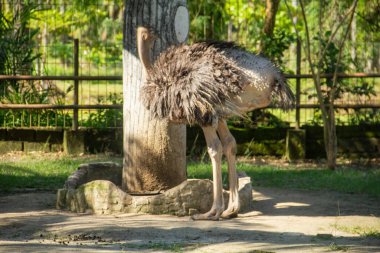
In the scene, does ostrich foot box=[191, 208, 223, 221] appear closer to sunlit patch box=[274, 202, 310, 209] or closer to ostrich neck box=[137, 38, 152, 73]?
sunlit patch box=[274, 202, 310, 209]

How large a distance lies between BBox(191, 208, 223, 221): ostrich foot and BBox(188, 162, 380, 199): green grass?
7.37 ft

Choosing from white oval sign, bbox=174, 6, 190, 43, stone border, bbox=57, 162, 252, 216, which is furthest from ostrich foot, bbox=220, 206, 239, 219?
white oval sign, bbox=174, 6, 190, 43

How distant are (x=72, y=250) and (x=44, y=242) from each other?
19.6 inches

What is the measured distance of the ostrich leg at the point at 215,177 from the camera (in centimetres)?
778

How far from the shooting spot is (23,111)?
12648mm

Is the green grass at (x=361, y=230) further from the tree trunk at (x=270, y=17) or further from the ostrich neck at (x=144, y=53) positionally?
the tree trunk at (x=270, y=17)

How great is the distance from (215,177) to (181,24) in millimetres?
1703

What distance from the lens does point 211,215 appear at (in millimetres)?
7785

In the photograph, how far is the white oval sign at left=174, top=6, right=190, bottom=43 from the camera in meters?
8.48

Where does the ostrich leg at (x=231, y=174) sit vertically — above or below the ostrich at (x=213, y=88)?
below

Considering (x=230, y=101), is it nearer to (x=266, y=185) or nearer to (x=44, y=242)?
(x=44, y=242)

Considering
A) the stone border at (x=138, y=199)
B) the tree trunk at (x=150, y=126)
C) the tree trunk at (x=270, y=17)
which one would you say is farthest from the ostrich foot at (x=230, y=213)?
the tree trunk at (x=270, y=17)

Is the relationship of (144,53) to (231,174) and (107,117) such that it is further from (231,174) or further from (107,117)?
(107,117)

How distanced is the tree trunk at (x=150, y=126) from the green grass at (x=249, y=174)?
169cm
